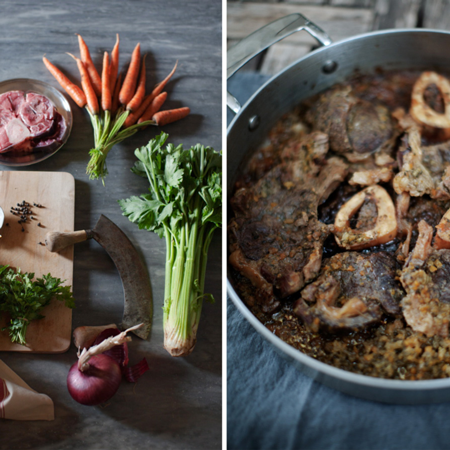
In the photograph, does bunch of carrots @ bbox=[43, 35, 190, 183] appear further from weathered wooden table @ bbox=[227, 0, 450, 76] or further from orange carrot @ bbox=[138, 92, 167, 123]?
weathered wooden table @ bbox=[227, 0, 450, 76]

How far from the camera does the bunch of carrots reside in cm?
175

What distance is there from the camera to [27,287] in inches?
58.5

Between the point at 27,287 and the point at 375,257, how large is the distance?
1157mm

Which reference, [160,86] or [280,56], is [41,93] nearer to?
[160,86]

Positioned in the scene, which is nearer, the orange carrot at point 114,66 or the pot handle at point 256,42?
the pot handle at point 256,42

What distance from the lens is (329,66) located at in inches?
56.9

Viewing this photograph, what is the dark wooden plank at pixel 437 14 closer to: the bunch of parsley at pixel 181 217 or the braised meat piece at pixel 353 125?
the braised meat piece at pixel 353 125

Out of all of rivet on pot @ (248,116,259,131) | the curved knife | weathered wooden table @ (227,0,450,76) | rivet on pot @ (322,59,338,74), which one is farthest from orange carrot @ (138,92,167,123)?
rivet on pot @ (322,59,338,74)

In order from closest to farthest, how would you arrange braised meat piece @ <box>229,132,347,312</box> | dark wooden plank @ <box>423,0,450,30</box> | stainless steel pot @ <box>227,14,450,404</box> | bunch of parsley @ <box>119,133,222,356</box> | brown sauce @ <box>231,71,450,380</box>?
brown sauce @ <box>231,71,450,380</box>
braised meat piece @ <box>229,132,347,312</box>
stainless steel pot @ <box>227,14,450,404</box>
bunch of parsley @ <box>119,133,222,356</box>
dark wooden plank @ <box>423,0,450,30</box>

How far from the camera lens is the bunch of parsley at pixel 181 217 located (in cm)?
155

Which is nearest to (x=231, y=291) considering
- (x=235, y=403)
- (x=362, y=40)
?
(x=235, y=403)

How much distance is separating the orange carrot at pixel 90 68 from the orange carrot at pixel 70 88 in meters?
0.07

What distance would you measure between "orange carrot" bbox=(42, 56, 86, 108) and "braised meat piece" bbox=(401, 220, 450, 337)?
1432mm

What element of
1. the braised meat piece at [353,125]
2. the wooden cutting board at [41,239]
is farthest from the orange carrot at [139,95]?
the braised meat piece at [353,125]
